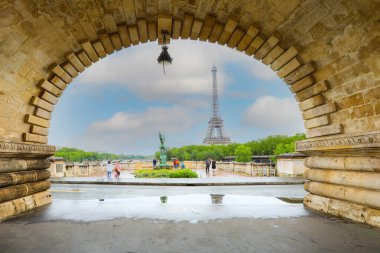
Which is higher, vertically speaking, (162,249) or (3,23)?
(3,23)

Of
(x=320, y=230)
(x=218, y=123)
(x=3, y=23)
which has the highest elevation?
(x=218, y=123)

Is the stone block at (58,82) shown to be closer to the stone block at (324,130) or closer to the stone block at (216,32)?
A: the stone block at (216,32)

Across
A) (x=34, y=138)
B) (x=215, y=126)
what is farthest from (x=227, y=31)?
(x=215, y=126)

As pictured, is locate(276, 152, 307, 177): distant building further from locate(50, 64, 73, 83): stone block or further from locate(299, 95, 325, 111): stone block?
locate(50, 64, 73, 83): stone block

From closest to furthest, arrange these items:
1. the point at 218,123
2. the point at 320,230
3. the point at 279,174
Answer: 1. the point at 320,230
2. the point at 279,174
3. the point at 218,123

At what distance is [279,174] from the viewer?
70.4ft

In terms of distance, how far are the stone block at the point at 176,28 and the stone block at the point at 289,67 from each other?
9.23 feet

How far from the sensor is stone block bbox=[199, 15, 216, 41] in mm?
6435

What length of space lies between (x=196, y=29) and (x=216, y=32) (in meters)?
0.51

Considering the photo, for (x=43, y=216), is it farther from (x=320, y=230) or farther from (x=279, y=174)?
(x=279, y=174)

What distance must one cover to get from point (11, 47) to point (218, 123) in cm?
10211

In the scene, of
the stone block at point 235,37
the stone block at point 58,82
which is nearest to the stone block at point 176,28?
the stone block at point 235,37

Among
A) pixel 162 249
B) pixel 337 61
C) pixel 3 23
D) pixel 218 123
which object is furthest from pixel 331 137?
pixel 218 123

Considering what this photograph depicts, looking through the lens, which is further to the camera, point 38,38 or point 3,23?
point 38,38
